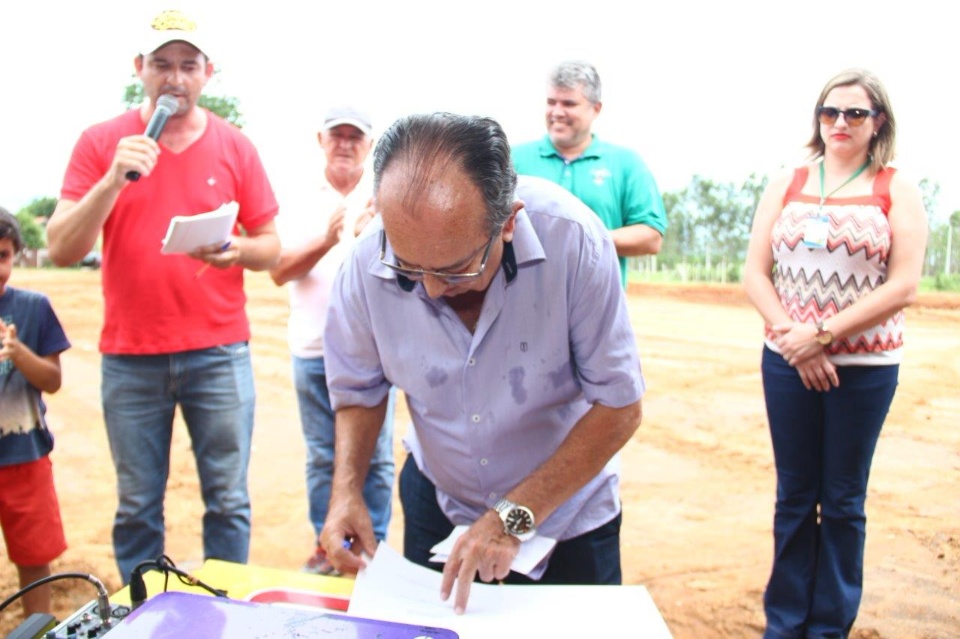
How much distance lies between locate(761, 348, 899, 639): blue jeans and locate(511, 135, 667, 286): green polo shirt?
2.28 feet

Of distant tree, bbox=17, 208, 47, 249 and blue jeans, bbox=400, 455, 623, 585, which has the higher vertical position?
distant tree, bbox=17, 208, 47, 249

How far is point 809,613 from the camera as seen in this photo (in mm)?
2426

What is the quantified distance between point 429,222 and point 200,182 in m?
1.44

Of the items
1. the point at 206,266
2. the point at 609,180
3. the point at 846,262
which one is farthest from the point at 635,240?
the point at 206,266

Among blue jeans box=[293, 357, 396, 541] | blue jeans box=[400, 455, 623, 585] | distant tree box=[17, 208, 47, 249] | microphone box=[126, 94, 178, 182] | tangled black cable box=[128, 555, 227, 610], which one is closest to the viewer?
tangled black cable box=[128, 555, 227, 610]

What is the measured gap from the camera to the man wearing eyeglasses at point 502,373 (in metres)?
1.30

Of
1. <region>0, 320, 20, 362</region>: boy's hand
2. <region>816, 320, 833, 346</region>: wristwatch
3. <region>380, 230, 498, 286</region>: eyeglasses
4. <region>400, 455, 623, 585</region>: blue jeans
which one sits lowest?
<region>400, 455, 623, 585</region>: blue jeans

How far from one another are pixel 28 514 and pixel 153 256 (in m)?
0.80

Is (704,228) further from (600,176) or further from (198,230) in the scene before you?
(198,230)

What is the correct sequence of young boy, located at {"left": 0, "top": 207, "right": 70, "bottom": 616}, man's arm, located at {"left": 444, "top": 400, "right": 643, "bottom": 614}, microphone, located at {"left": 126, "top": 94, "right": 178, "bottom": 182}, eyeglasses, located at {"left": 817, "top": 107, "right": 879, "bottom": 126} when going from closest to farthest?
man's arm, located at {"left": 444, "top": 400, "right": 643, "bottom": 614}
microphone, located at {"left": 126, "top": 94, "right": 178, "bottom": 182}
young boy, located at {"left": 0, "top": 207, "right": 70, "bottom": 616}
eyeglasses, located at {"left": 817, "top": 107, "right": 879, "bottom": 126}

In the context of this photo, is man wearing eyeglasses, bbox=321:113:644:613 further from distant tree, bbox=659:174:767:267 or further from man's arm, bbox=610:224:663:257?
distant tree, bbox=659:174:767:267

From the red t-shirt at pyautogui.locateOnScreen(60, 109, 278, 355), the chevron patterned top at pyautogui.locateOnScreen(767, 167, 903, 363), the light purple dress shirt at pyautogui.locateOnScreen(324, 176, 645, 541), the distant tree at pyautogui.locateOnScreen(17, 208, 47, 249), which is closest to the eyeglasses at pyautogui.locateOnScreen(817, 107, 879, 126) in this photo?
the chevron patterned top at pyautogui.locateOnScreen(767, 167, 903, 363)

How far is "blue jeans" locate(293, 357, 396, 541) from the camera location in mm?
2877

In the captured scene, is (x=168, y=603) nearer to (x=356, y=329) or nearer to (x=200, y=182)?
(x=356, y=329)
